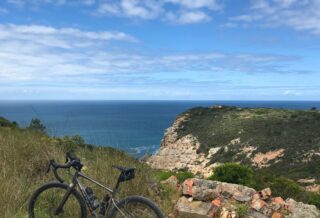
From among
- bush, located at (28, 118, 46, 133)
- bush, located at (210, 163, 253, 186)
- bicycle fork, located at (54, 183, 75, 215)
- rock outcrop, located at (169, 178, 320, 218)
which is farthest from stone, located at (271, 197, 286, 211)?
bush, located at (28, 118, 46, 133)

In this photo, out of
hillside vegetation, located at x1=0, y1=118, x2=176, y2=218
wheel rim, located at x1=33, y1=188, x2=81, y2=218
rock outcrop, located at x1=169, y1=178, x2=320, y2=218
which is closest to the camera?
wheel rim, located at x1=33, y1=188, x2=81, y2=218

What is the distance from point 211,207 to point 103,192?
2502 mm

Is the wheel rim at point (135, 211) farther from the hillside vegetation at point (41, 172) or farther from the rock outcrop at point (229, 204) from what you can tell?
the rock outcrop at point (229, 204)

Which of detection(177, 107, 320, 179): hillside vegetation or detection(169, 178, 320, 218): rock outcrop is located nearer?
detection(169, 178, 320, 218): rock outcrop

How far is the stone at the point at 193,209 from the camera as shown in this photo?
8.12 m

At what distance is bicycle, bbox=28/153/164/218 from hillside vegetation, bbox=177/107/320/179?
40.9 meters

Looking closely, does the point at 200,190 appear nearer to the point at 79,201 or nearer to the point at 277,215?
the point at 277,215

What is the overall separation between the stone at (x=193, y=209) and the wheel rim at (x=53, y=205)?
278 centimetres

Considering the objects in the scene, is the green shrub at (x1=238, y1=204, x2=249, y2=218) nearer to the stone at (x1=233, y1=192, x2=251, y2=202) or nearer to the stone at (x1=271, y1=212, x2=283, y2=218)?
the stone at (x1=233, y1=192, x2=251, y2=202)

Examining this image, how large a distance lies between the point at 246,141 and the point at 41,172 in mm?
58706

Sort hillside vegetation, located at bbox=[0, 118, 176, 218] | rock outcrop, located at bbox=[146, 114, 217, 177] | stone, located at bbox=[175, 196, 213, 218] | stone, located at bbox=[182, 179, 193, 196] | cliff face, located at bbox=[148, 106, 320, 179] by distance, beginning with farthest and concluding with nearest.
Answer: rock outcrop, located at bbox=[146, 114, 217, 177] < cliff face, located at bbox=[148, 106, 320, 179] < stone, located at bbox=[182, 179, 193, 196] < stone, located at bbox=[175, 196, 213, 218] < hillside vegetation, located at bbox=[0, 118, 176, 218]

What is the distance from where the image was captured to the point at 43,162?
8.53 metres

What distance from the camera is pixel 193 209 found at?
8336mm

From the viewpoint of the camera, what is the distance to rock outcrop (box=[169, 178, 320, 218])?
8.27m
